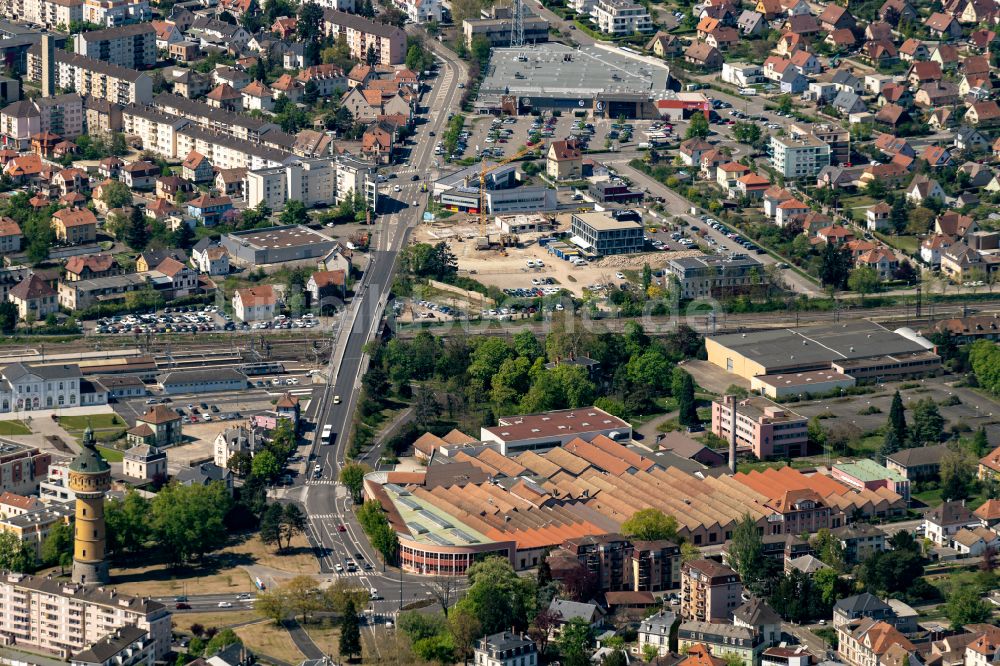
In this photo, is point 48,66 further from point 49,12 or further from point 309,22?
point 309,22

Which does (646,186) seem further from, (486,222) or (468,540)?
(468,540)

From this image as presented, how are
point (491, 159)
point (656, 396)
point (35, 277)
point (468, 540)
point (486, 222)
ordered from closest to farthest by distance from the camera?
point (468, 540), point (656, 396), point (35, 277), point (486, 222), point (491, 159)

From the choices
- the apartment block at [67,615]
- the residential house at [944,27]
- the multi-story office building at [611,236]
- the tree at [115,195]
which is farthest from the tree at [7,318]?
the residential house at [944,27]

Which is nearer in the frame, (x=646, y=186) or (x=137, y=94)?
(x=646, y=186)

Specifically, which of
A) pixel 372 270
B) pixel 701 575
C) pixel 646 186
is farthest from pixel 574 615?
pixel 646 186

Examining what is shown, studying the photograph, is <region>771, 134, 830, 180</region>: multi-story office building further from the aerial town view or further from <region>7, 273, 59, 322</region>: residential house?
<region>7, 273, 59, 322</region>: residential house

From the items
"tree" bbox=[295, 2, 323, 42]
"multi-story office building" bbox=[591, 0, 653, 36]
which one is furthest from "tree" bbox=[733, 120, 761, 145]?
"tree" bbox=[295, 2, 323, 42]
